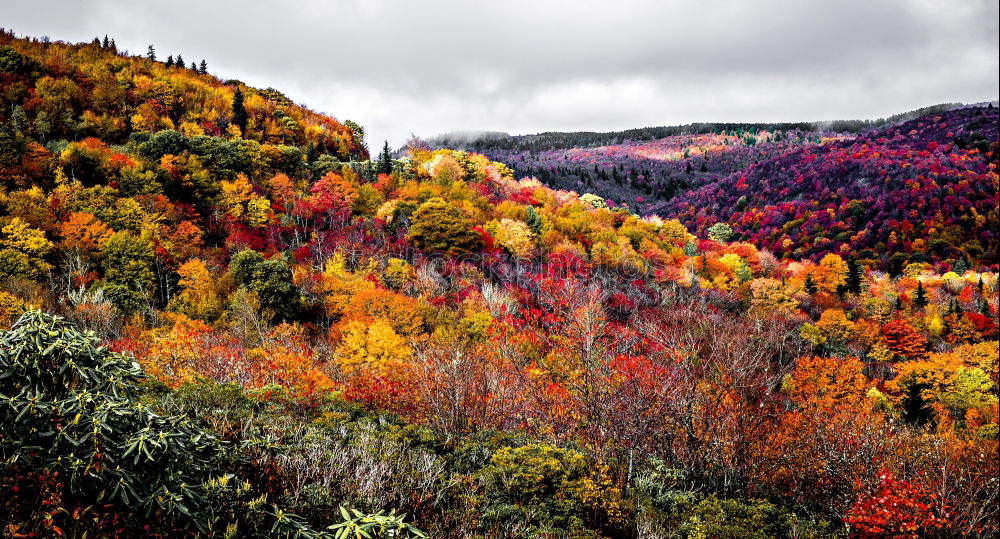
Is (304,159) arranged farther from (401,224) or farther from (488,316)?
(488,316)

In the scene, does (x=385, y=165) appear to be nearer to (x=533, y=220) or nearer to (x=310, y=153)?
(x=310, y=153)

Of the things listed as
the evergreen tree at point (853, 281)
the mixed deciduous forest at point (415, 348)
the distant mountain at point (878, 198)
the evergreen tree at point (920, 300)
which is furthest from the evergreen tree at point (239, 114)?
the distant mountain at point (878, 198)

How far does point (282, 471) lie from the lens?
7.01 meters

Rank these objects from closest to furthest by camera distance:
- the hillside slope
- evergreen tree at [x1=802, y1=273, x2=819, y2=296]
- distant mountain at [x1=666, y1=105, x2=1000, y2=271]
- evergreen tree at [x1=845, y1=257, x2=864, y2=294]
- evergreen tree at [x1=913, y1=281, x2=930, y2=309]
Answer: the hillside slope → evergreen tree at [x1=913, y1=281, x2=930, y2=309] → evergreen tree at [x1=845, y1=257, x2=864, y2=294] → evergreen tree at [x1=802, y1=273, x2=819, y2=296] → distant mountain at [x1=666, y1=105, x2=1000, y2=271]

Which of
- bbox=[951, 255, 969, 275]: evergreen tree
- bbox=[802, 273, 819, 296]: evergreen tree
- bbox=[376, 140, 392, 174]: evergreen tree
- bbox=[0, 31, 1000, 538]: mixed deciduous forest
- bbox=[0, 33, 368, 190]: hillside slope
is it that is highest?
bbox=[0, 33, 368, 190]: hillside slope

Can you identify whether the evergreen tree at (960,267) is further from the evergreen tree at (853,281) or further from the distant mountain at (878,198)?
the evergreen tree at (853,281)

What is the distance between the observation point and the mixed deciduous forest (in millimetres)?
5262

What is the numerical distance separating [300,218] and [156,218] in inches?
554


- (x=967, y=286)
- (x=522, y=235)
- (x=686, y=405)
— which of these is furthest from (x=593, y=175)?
(x=686, y=405)

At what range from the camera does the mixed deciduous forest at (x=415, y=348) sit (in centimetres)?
526

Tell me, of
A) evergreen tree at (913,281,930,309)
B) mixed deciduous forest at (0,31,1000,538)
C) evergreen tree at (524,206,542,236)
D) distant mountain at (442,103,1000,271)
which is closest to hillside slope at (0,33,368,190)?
mixed deciduous forest at (0,31,1000,538)

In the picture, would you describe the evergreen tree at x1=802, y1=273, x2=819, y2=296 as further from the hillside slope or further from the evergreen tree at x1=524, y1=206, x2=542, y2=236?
the hillside slope

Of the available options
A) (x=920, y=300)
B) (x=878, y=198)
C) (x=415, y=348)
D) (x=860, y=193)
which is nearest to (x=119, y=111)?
(x=415, y=348)

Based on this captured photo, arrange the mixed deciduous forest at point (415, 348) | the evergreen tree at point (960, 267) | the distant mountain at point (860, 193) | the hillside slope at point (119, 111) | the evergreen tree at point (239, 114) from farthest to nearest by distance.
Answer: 1. the distant mountain at point (860, 193)
2. the evergreen tree at point (960, 267)
3. the evergreen tree at point (239, 114)
4. the hillside slope at point (119, 111)
5. the mixed deciduous forest at point (415, 348)
